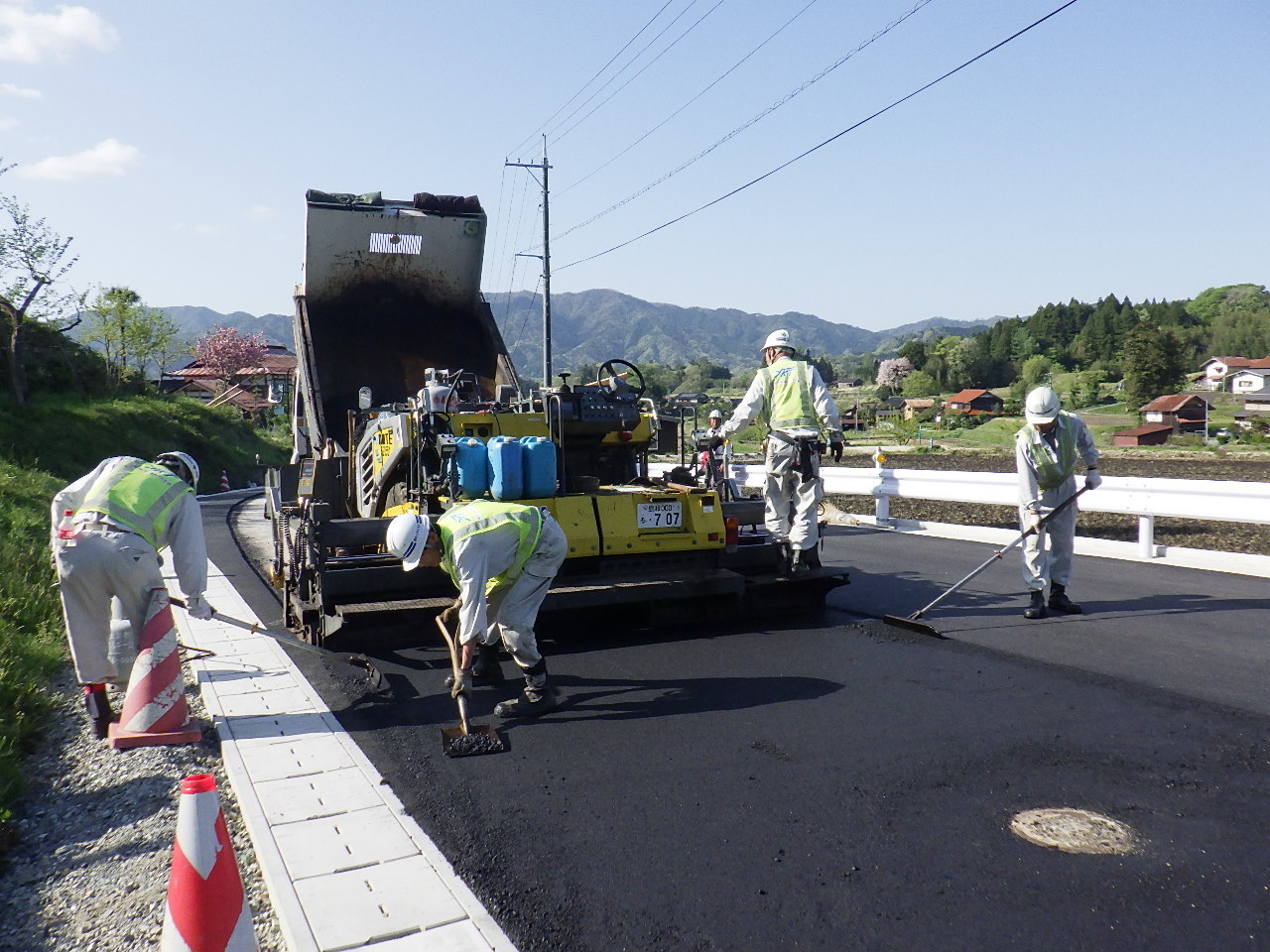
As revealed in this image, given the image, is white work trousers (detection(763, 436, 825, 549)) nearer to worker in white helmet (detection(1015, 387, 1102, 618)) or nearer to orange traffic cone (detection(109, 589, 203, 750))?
worker in white helmet (detection(1015, 387, 1102, 618))

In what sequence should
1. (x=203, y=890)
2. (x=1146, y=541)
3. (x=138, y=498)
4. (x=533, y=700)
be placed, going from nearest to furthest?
(x=203, y=890), (x=138, y=498), (x=533, y=700), (x=1146, y=541)

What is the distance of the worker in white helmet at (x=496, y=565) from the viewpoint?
466 centimetres

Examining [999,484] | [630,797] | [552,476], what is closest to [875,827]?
[630,797]

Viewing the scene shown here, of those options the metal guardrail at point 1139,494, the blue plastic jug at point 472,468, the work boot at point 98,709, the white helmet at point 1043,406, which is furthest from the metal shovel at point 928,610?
the work boot at point 98,709

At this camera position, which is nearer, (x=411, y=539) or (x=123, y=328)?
(x=411, y=539)

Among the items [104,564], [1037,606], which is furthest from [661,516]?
[104,564]

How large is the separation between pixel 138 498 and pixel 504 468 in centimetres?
210

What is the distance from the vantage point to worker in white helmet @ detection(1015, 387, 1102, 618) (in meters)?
6.74

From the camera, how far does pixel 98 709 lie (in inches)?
180

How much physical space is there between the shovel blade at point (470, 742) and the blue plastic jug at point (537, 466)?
6.67 ft

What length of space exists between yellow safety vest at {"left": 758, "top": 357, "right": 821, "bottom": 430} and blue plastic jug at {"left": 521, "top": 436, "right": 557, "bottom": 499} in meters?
1.99

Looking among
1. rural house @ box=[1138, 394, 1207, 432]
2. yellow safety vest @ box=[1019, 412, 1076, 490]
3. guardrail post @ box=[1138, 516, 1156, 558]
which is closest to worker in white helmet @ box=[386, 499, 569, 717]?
yellow safety vest @ box=[1019, 412, 1076, 490]

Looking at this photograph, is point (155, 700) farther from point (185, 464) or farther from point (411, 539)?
point (185, 464)

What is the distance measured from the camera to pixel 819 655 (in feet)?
19.0
